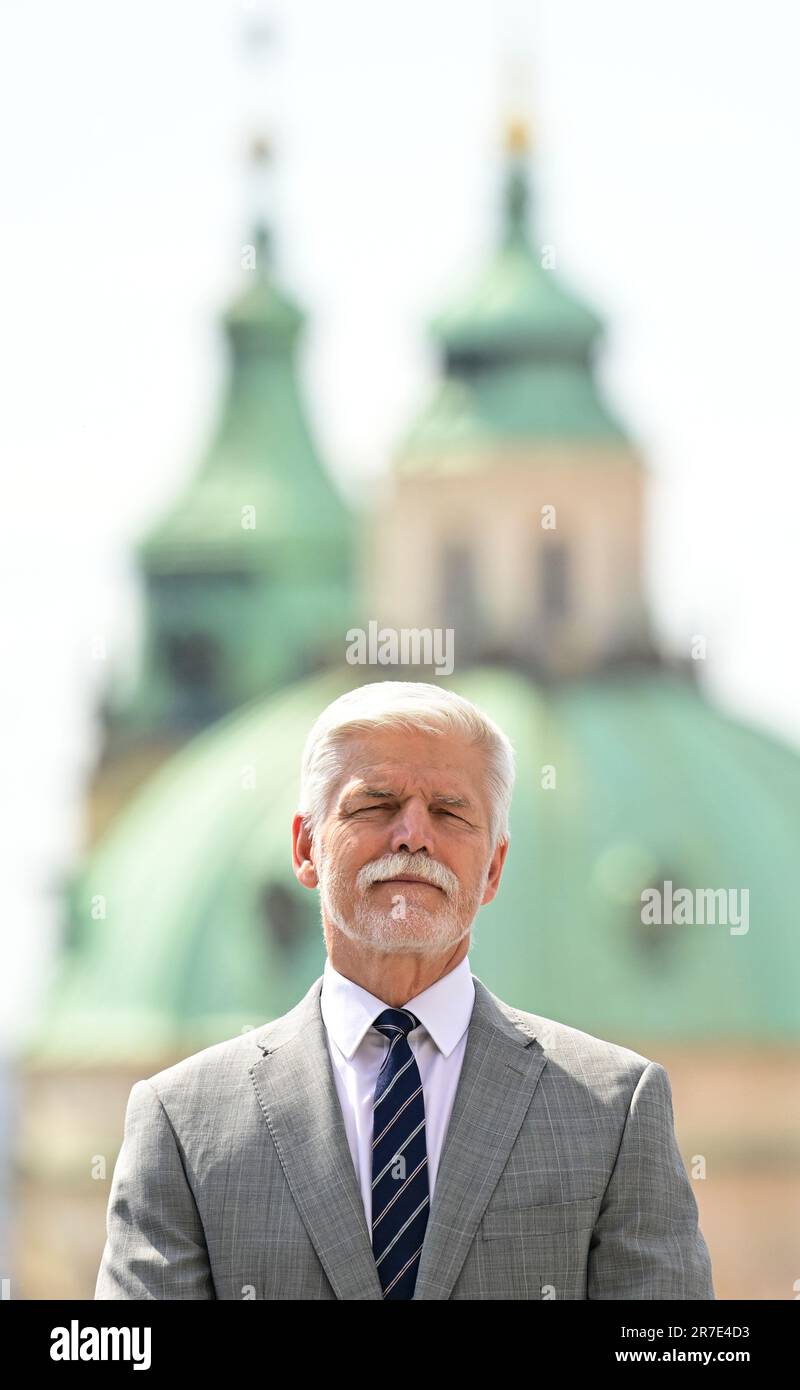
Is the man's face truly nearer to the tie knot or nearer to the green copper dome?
the tie knot

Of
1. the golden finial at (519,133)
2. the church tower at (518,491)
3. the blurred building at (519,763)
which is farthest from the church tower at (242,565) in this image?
the golden finial at (519,133)

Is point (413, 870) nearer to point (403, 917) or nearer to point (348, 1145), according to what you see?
point (403, 917)

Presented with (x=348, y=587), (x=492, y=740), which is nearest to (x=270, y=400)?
(x=348, y=587)

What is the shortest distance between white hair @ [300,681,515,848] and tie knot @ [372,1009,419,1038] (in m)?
0.31

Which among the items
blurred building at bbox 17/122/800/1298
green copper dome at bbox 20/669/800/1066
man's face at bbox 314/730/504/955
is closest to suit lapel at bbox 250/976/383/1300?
man's face at bbox 314/730/504/955

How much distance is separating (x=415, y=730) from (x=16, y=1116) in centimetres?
6074

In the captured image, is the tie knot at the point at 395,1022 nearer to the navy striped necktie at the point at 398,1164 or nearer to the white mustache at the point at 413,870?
the navy striped necktie at the point at 398,1164

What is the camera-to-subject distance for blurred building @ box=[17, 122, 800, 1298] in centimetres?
6278

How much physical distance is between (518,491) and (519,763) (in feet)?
20.4

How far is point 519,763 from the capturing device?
65.1 m

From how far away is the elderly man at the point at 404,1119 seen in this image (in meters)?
5.29

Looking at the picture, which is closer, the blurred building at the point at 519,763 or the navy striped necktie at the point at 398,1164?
the navy striped necktie at the point at 398,1164

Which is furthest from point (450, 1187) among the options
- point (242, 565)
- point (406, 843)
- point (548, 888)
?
point (242, 565)

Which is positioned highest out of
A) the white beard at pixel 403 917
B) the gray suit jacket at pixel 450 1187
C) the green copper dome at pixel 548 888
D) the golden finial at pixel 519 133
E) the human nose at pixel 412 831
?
the golden finial at pixel 519 133
